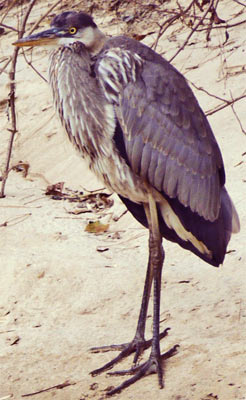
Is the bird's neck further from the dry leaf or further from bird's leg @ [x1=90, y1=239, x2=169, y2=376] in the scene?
the dry leaf

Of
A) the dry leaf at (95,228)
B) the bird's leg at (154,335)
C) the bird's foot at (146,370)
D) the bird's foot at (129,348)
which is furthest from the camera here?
the dry leaf at (95,228)

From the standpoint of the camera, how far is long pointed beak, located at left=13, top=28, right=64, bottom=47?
376 centimetres

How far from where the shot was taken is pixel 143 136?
366 cm

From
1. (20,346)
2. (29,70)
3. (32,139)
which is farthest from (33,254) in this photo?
(29,70)

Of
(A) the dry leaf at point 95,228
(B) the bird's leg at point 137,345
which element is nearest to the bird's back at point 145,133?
(B) the bird's leg at point 137,345

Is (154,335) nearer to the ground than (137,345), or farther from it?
farther from it

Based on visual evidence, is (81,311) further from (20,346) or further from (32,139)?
(32,139)

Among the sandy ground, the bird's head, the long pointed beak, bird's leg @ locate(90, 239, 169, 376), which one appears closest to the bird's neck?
the bird's head

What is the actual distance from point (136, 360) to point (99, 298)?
72 cm

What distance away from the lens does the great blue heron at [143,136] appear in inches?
143

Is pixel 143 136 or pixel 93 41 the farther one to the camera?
pixel 93 41

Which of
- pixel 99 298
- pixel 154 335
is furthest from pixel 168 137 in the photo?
pixel 99 298

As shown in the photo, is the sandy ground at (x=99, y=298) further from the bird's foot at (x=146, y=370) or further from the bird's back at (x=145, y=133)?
the bird's back at (x=145, y=133)

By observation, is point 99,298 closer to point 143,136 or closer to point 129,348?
point 129,348
